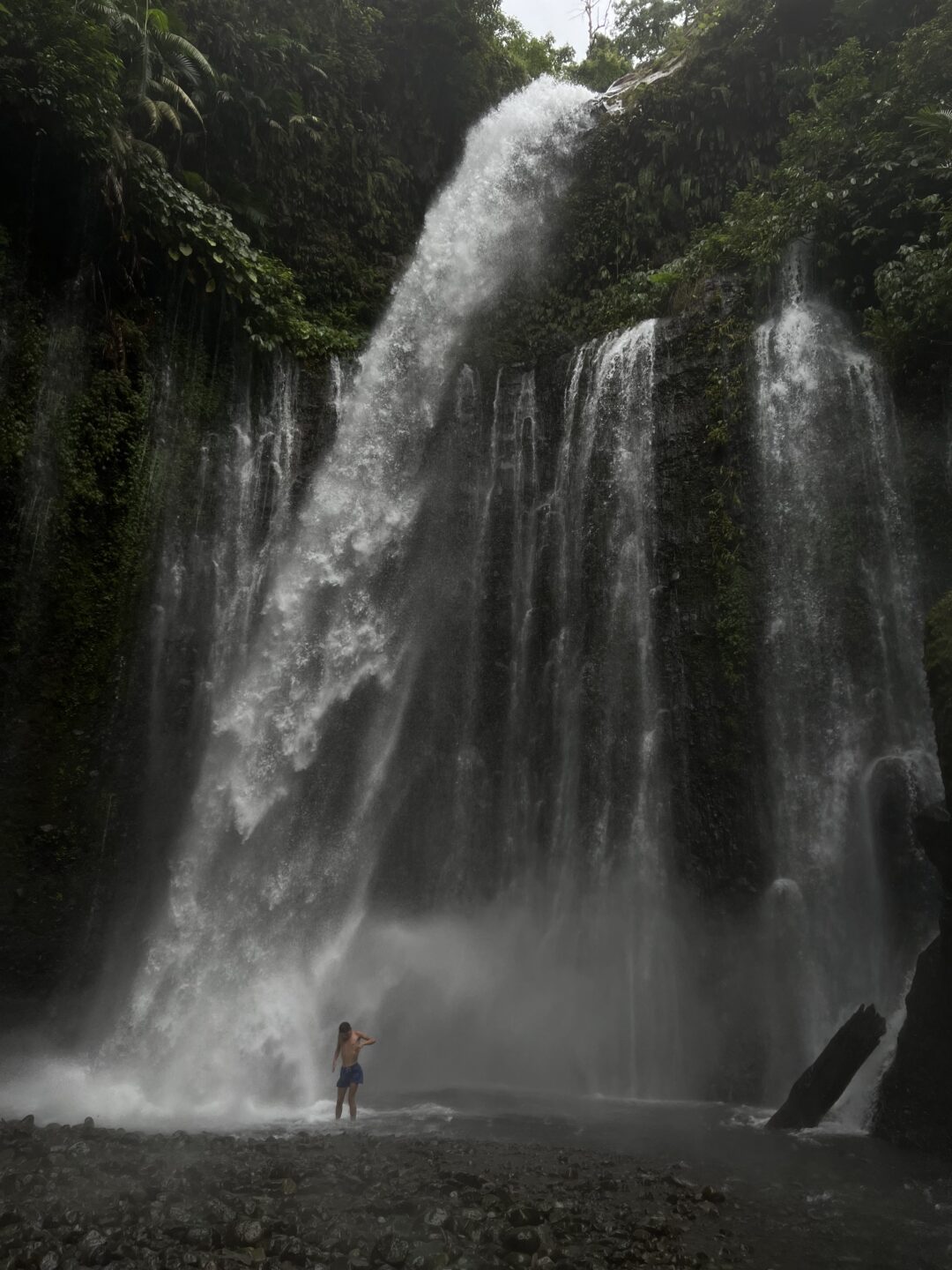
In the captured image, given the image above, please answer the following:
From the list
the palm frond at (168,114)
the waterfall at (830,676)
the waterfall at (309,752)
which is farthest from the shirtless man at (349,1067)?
the palm frond at (168,114)

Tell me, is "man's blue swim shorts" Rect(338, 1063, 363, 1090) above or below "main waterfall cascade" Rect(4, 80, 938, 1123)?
below

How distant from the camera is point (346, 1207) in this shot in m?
5.68

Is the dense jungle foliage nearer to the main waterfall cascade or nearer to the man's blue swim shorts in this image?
the main waterfall cascade

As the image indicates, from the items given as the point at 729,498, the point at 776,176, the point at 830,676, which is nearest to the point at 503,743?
the point at 830,676

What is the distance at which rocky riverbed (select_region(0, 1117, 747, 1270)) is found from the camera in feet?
16.3

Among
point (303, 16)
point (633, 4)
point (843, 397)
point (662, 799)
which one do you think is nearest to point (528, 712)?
point (662, 799)

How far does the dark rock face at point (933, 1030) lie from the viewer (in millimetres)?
7492

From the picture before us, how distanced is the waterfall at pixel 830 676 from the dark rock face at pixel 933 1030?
5.42 feet

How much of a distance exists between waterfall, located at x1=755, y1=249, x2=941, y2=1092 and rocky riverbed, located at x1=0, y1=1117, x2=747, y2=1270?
4.40 metres

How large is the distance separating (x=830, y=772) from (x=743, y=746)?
45.3 inches

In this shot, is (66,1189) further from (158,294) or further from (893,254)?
(893,254)

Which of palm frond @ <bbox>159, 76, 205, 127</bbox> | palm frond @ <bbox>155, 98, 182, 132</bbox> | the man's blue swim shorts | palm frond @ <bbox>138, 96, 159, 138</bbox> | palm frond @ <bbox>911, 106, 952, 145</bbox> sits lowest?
the man's blue swim shorts

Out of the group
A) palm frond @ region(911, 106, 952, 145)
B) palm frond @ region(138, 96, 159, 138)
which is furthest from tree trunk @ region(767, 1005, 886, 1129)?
palm frond @ region(138, 96, 159, 138)

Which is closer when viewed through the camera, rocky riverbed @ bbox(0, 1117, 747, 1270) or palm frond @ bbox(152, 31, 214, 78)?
rocky riverbed @ bbox(0, 1117, 747, 1270)
